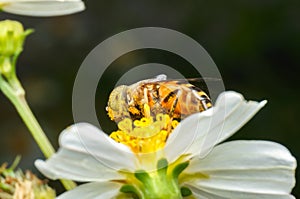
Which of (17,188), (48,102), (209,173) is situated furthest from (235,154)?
(48,102)

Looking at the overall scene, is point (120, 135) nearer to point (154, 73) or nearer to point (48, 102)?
point (154, 73)

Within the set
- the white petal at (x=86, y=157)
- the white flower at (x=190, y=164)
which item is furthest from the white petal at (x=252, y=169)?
the white petal at (x=86, y=157)

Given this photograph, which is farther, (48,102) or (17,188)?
(48,102)

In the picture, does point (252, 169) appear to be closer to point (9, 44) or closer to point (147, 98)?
point (147, 98)

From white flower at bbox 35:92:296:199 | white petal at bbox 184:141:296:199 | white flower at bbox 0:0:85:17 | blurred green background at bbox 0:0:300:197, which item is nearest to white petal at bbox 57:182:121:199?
white flower at bbox 35:92:296:199

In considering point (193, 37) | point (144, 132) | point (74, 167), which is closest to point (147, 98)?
point (144, 132)

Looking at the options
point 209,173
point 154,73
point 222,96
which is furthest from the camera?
point 154,73
